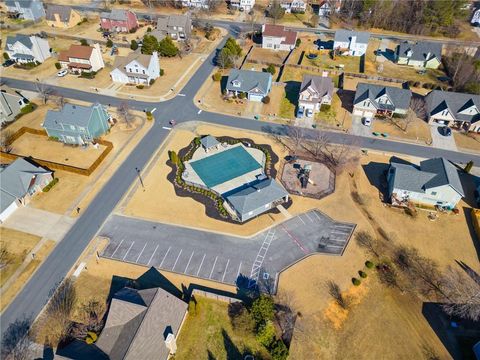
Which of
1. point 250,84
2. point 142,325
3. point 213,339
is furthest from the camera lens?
point 250,84

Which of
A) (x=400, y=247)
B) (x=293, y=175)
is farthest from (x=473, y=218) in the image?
(x=293, y=175)

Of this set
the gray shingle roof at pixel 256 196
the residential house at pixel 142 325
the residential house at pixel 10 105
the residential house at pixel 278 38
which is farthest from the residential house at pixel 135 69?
the residential house at pixel 142 325

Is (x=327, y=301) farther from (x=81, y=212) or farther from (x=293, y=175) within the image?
(x=81, y=212)

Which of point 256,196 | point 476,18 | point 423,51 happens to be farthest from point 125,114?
point 476,18

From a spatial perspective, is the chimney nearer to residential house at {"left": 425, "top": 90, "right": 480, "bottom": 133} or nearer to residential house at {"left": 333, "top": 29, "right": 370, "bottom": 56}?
residential house at {"left": 425, "top": 90, "right": 480, "bottom": 133}

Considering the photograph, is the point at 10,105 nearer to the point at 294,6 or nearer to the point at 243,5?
the point at 243,5

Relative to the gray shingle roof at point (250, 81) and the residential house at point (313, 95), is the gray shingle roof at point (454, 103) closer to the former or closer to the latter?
the residential house at point (313, 95)
